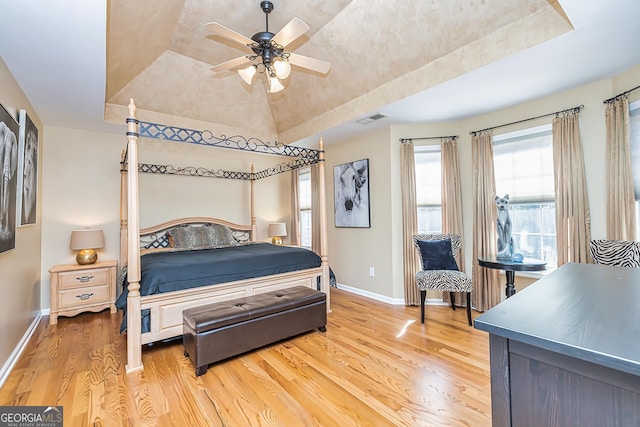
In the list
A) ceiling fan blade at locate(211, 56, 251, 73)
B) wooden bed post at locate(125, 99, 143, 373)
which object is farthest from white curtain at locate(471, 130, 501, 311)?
wooden bed post at locate(125, 99, 143, 373)

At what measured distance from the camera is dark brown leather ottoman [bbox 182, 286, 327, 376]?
243 centimetres

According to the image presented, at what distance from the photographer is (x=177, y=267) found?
2.87 m

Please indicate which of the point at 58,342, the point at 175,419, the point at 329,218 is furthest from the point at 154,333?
the point at 329,218

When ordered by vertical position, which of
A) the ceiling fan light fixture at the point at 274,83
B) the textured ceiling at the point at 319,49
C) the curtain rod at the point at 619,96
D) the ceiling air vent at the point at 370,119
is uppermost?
the textured ceiling at the point at 319,49

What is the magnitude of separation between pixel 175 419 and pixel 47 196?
381 cm

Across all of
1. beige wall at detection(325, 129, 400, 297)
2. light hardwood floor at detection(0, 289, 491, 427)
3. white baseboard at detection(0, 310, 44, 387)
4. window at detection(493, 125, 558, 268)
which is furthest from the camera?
beige wall at detection(325, 129, 400, 297)

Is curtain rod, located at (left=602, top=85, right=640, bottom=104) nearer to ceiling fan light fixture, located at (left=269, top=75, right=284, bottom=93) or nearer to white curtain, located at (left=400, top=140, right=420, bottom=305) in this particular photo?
white curtain, located at (left=400, top=140, right=420, bottom=305)

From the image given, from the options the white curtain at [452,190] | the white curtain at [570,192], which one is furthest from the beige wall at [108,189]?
the white curtain at [570,192]

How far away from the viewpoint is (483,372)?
2389mm

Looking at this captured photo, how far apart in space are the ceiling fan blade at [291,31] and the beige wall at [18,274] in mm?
2235

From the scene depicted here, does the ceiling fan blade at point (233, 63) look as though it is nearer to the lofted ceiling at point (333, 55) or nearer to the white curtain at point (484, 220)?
the lofted ceiling at point (333, 55)

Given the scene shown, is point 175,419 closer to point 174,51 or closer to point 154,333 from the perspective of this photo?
point 154,333

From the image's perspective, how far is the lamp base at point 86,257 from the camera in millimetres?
3887

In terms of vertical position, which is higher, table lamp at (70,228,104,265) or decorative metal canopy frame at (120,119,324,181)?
decorative metal canopy frame at (120,119,324,181)
